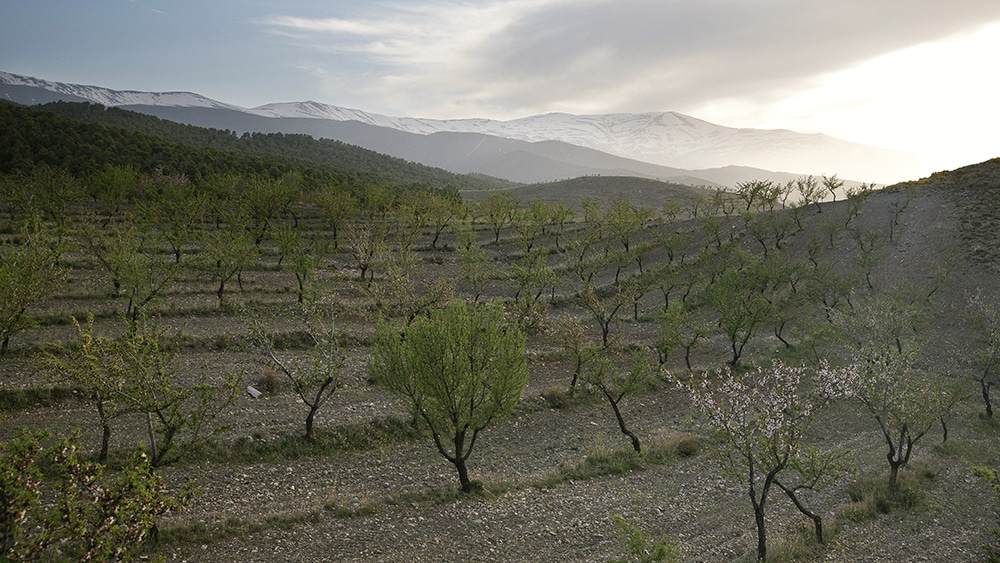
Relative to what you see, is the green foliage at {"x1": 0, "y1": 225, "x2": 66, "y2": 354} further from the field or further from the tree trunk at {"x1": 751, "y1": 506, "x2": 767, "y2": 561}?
the tree trunk at {"x1": 751, "y1": 506, "x2": 767, "y2": 561}

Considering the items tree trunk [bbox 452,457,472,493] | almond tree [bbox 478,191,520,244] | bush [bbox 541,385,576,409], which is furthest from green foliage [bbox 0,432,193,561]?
almond tree [bbox 478,191,520,244]

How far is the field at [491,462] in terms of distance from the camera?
17.5 m

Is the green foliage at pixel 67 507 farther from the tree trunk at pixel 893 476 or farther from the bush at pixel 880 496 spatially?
the tree trunk at pixel 893 476

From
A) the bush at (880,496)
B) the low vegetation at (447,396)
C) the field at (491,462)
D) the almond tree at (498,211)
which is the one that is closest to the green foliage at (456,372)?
the low vegetation at (447,396)

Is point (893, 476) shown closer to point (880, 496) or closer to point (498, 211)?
point (880, 496)

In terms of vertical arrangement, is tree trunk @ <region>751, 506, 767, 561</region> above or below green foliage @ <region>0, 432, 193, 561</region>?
below

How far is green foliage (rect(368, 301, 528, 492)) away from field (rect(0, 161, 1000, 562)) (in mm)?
3603

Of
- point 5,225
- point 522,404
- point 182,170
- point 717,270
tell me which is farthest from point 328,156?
point 522,404

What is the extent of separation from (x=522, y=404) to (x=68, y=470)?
2465 centimetres

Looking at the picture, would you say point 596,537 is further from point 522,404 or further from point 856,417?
point 856,417

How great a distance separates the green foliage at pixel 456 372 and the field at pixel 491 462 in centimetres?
360

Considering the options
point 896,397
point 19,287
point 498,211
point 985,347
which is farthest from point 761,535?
point 498,211

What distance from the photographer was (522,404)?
31.6m

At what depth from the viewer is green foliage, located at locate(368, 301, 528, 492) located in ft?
66.3
